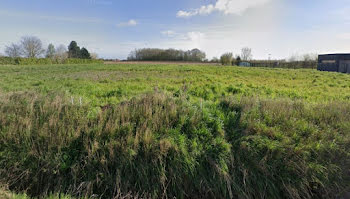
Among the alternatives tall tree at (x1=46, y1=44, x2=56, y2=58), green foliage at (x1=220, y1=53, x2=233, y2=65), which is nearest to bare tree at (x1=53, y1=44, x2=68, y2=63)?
tall tree at (x1=46, y1=44, x2=56, y2=58)

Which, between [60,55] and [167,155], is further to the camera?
[60,55]

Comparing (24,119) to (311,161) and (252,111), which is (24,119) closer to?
(252,111)

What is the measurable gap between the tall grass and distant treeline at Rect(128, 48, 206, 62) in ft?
213

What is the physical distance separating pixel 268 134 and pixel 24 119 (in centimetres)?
529

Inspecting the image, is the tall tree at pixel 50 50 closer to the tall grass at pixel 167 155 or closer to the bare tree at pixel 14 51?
the bare tree at pixel 14 51

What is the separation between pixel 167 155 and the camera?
3.04m

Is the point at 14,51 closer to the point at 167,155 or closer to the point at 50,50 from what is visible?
the point at 50,50

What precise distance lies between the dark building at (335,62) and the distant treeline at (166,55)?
4037 centimetres

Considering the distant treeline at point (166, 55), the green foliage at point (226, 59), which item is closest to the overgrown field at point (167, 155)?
the green foliage at point (226, 59)

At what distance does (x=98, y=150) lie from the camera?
3.02 meters

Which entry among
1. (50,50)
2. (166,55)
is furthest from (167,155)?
(50,50)

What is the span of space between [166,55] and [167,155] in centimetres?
6717

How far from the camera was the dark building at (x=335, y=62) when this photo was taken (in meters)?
32.6

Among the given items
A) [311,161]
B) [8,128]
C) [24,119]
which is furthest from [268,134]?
[8,128]
